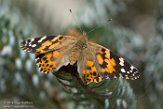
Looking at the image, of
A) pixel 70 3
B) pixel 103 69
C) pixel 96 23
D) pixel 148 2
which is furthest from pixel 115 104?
pixel 70 3

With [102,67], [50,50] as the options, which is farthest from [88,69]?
[50,50]

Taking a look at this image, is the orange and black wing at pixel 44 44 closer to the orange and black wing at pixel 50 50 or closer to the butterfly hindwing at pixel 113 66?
the orange and black wing at pixel 50 50

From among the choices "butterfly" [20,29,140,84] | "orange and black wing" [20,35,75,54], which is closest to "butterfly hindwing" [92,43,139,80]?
"butterfly" [20,29,140,84]

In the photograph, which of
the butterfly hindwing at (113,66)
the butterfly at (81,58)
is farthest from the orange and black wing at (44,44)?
the butterfly hindwing at (113,66)

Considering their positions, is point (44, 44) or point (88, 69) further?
point (44, 44)

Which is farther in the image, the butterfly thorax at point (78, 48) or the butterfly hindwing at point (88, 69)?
the butterfly thorax at point (78, 48)

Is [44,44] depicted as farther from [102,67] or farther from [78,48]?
[102,67]

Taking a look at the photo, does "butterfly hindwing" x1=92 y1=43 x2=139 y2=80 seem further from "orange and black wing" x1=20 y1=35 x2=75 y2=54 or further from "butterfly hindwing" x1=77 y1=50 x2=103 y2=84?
"orange and black wing" x1=20 y1=35 x2=75 y2=54
